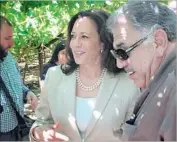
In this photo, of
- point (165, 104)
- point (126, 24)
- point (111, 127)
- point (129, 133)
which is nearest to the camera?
point (165, 104)

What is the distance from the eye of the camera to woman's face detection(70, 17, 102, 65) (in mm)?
2496

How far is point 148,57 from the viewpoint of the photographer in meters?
1.64

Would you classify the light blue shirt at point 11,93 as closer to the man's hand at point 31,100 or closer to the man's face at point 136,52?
the man's hand at point 31,100

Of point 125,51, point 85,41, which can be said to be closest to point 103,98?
point 85,41

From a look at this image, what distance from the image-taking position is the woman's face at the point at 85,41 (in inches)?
98.2

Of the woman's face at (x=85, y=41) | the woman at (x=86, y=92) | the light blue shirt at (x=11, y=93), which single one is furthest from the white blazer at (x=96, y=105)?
the light blue shirt at (x=11, y=93)

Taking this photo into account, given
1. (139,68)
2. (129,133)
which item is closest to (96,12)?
(139,68)

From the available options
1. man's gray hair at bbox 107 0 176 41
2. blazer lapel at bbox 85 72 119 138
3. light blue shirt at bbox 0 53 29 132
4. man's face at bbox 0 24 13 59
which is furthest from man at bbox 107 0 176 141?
light blue shirt at bbox 0 53 29 132

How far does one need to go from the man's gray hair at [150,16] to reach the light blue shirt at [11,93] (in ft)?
4.97

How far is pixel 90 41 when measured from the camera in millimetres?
2529

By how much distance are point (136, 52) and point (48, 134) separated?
3.02ft

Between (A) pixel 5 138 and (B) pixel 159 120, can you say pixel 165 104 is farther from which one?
(A) pixel 5 138

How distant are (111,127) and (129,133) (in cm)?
81

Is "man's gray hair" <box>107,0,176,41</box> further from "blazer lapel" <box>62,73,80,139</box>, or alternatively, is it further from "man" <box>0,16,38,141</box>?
"man" <box>0,16,38,141</box>
